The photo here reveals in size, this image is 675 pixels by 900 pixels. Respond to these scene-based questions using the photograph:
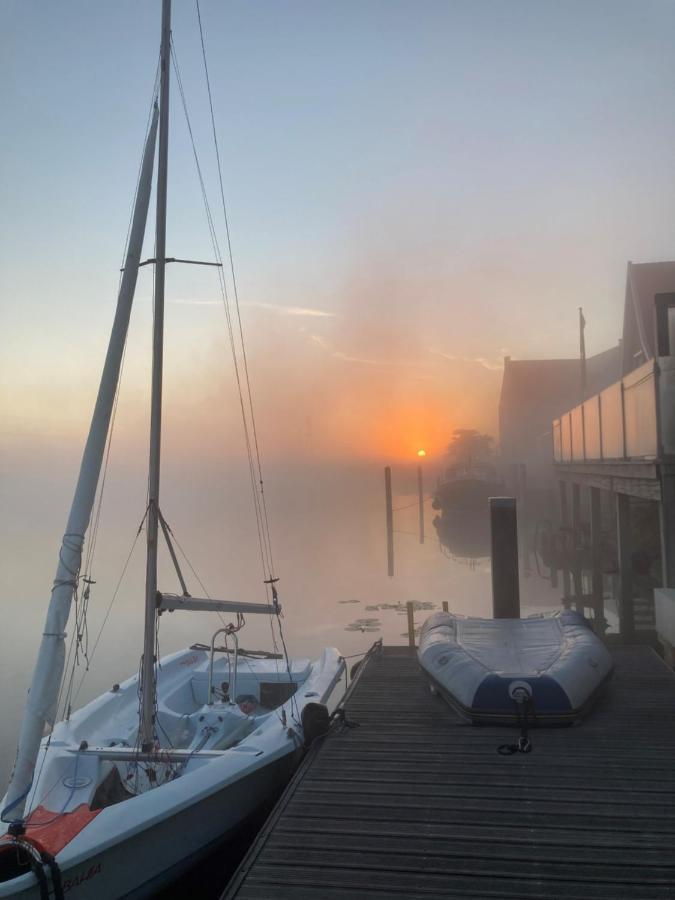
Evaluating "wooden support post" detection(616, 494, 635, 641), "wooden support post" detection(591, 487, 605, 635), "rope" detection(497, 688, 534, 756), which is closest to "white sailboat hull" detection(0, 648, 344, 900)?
"rope" detection(497, 688, 534, 756)

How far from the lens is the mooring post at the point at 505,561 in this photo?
12086mm

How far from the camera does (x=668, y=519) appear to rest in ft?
30.9

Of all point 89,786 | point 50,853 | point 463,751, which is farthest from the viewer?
point 89,786

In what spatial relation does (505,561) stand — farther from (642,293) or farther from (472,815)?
(642,293)

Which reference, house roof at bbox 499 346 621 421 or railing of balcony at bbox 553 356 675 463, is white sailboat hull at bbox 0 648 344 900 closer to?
railing of balcony at bbox 553 356 675 463

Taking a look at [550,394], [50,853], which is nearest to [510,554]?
[50,853]

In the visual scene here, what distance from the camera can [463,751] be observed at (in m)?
6.91

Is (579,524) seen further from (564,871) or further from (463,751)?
(564,871)

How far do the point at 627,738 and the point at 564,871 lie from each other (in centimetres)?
291

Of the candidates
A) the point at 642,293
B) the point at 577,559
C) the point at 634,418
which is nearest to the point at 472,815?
the point at 634,418

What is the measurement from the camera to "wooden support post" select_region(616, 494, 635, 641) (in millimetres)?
11523

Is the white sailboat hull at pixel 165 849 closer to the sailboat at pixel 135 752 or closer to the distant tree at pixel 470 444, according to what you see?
the sailboat at pixel 135 752

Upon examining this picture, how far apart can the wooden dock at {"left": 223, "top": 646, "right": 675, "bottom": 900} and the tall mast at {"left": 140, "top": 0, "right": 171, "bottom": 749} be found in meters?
2.11

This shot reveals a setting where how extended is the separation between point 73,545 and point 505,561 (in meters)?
7.53
